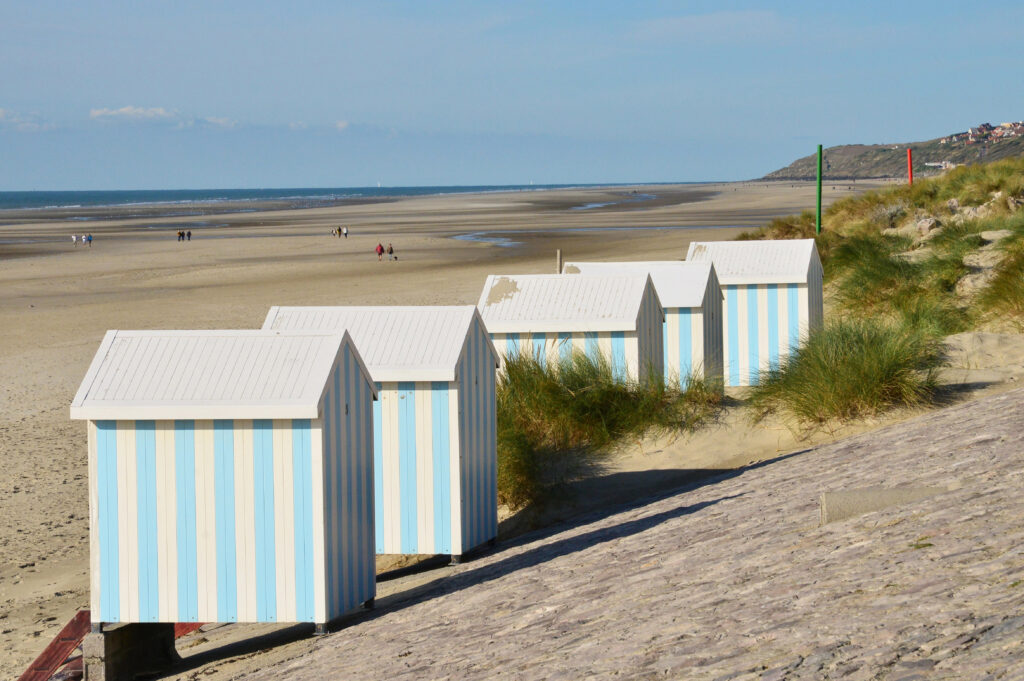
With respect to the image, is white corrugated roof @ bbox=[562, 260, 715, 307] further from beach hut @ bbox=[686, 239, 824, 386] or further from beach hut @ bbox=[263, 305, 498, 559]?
beach hut @ bbox=[263, 305, 498, 559]

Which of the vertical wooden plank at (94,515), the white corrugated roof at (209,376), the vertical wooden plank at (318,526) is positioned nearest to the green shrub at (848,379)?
the white corrugated roof at (209,376)

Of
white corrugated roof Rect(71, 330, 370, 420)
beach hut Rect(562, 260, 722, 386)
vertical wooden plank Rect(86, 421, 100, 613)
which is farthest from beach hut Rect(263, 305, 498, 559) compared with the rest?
beach hut Rect(562, 260, 722, 386)

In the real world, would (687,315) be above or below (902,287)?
below

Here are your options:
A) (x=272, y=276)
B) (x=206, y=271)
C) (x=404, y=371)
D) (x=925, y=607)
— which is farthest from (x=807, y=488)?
(x=206, y=271)

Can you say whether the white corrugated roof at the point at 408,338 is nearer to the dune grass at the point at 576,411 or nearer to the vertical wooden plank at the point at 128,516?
the vertical wooden plank at the point at 128,516

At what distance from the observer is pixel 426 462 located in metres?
8.48

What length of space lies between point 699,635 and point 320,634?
2.82 m

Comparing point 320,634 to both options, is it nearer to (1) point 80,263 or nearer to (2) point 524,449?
(2) point 524,449

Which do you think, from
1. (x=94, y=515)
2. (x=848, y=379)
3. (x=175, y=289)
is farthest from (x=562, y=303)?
(x=175, y=289)

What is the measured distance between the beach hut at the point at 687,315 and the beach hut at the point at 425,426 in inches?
A: 200

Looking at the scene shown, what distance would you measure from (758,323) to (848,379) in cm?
410

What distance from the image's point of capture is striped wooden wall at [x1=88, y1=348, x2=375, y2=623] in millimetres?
6457

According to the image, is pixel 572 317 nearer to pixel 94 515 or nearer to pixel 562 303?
pixel 562 303

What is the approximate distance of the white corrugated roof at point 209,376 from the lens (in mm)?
6445
